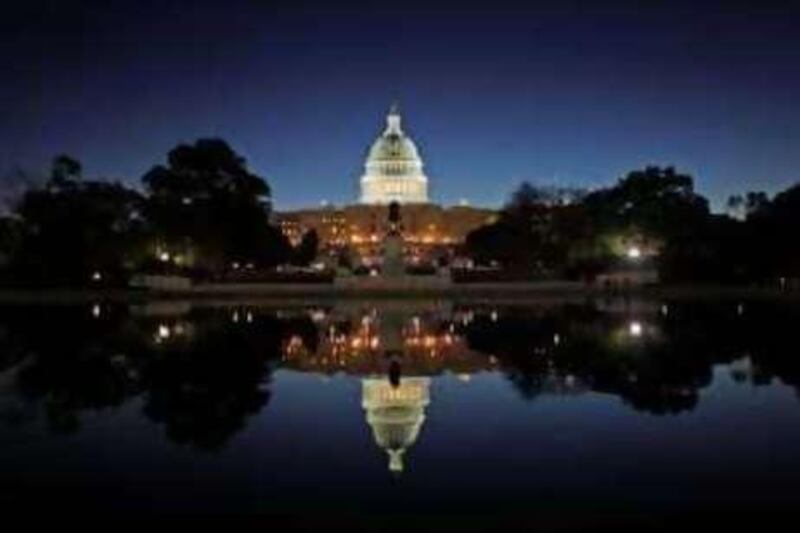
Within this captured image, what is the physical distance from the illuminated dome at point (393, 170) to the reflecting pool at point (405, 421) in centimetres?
11800

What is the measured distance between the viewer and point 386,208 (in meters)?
152

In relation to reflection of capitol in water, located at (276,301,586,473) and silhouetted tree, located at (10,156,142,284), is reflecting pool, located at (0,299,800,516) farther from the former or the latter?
silhouetted tree, located at (10,156,142,284)

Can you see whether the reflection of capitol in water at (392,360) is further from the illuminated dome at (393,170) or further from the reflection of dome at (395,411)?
the illuminated dome at (393,170)

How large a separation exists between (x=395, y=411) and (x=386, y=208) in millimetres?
133074

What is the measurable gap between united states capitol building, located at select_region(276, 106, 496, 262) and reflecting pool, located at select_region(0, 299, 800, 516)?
116427mm

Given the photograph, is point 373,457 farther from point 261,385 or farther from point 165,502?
point 261,385

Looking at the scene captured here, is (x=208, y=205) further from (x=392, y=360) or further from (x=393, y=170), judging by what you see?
(x=393, y=170)

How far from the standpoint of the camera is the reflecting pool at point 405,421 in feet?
41.9

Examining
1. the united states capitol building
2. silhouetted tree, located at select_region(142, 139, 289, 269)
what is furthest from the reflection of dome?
the united states capitol building

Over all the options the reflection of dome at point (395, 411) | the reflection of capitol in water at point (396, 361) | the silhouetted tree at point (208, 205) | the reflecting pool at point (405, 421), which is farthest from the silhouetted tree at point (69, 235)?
the reflection of dome at point (395, 411)

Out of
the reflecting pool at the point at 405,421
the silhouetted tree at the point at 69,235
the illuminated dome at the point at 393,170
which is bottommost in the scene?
the reflecting pool at the point at 405,421

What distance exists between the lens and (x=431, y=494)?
41.9ft

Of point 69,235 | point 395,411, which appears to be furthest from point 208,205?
point 395,411

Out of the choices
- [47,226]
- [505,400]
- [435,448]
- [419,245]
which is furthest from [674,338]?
[419,245]
